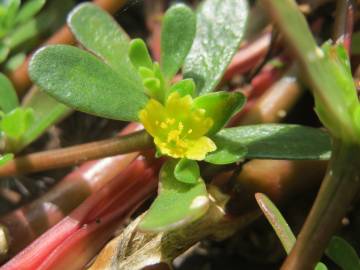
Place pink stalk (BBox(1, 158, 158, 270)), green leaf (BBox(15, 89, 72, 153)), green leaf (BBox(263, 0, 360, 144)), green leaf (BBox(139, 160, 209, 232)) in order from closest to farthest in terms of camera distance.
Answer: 1. green leaf (BBox(263, 0, 360, 144))
2. green leaf (BBox(139, 160, 209, 232))
3. pink stalk (BBox(1, 158, 158, 270))
4. green leaf (BBox(15, 89, 72, 153))

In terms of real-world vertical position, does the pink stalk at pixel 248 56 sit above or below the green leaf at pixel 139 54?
below

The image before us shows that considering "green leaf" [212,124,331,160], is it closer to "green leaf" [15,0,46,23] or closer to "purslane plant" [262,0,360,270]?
"purslane plant" [262,0,360,270]

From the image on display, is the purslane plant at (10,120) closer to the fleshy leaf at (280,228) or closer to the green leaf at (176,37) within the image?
the green leaf at (176,37)

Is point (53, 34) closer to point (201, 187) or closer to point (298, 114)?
point (298, 114)

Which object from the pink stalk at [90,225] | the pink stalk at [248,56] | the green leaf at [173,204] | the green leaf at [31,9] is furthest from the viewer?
the pink stalk at [248,56]

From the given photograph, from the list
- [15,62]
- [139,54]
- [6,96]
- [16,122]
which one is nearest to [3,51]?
[15,62]

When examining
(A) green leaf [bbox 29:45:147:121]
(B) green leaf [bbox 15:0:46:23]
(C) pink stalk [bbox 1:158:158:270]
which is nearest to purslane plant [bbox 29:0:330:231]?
(A) green leaf [bbox 29:45:147:121]

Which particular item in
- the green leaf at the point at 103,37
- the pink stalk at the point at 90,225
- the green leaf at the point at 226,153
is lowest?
the pink stalk at the point at 90,225

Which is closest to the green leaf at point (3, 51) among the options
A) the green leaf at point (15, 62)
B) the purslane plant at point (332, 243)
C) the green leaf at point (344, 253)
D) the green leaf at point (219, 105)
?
the green leaf at point (15, 62)
